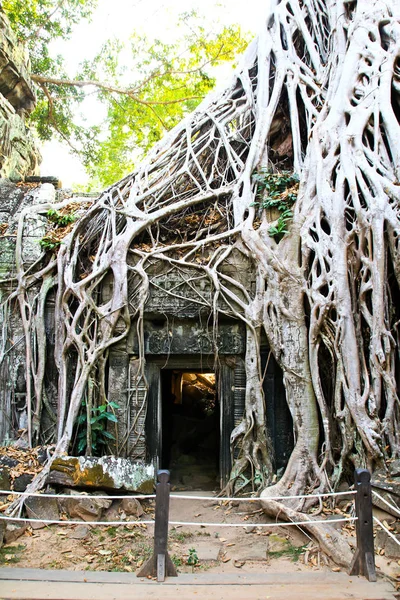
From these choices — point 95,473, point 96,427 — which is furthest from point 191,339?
point 95,473

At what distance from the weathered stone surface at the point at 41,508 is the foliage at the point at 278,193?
3.07 m

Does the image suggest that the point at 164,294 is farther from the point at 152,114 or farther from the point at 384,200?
the point at 152,114

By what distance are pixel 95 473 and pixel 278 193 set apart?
10.4ft

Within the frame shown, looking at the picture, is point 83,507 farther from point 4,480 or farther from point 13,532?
point 4,480

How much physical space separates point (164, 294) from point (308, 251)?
1.46m

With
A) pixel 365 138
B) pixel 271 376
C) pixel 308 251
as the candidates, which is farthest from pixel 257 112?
Result: pixel 271 376

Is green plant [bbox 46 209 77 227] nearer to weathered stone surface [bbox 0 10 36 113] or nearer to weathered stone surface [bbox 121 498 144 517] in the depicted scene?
weathered stone surface [bbox 121 498 144 517]

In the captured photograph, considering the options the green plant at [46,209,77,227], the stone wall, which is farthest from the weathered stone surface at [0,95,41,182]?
the green plant at [46,209,77,227]

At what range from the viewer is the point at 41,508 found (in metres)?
3.93

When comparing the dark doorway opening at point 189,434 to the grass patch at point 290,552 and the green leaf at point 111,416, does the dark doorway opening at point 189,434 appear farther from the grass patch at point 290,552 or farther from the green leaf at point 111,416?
the grass patch at point 290,552

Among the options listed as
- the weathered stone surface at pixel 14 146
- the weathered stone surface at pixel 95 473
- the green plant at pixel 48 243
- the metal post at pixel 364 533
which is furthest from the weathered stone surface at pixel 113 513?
the weathered stone surface at pixel 14 146

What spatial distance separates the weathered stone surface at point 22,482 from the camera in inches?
165

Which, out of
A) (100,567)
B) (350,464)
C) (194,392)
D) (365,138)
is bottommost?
(100,567)

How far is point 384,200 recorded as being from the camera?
434 cm
